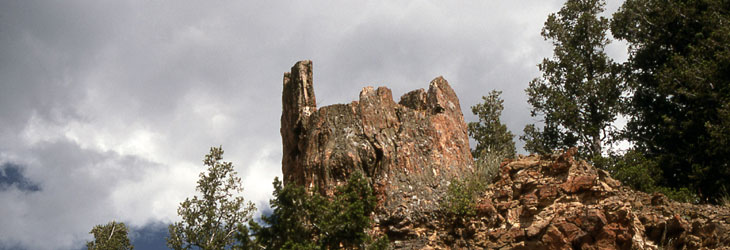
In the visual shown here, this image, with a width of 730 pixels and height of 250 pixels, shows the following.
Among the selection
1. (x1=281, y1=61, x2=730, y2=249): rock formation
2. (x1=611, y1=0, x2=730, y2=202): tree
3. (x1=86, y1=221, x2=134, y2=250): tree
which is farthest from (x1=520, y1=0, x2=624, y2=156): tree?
(x1=86, y1=221, x2=134, y2=250): tree

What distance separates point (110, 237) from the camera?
27516 mm

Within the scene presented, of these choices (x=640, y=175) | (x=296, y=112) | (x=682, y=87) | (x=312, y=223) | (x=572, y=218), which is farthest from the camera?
(x=682, y=87)

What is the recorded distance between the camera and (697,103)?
69.8 feet

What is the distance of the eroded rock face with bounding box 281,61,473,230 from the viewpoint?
13.9 metres

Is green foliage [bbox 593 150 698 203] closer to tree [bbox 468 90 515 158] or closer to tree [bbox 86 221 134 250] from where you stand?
tree [bbox 468 90 515 158]

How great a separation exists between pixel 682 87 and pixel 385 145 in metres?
13.2

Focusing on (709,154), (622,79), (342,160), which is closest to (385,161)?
(342,160)

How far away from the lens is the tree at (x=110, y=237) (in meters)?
27.2

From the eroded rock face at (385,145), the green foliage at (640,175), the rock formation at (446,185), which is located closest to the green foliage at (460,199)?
the rock formation at (446,185)

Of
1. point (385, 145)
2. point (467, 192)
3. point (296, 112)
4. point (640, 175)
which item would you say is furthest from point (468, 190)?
point (640, 175)

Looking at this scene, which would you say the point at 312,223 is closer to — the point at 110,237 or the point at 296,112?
the point at 296,112

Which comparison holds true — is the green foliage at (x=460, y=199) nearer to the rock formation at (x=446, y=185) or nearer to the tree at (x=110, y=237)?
the rock formation at (x=446, y=185)

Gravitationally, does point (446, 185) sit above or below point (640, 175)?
below

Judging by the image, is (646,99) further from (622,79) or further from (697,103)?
(697,103)
